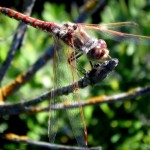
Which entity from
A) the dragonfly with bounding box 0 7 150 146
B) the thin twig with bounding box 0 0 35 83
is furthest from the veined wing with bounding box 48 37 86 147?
the thin twig with bounding box 0 0 35 83

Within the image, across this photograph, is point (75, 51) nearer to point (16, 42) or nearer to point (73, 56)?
point (73, 56)

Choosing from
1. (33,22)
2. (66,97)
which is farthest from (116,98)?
(33,22)

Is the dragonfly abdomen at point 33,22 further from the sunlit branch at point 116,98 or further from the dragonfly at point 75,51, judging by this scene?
the sunlit branch at point 116,98

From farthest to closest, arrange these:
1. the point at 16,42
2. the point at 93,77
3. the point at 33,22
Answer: the point at 16,42
the point at 33,22
the point at 93,77

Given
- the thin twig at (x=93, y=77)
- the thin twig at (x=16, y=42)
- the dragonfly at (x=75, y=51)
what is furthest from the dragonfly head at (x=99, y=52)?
the thin twig at (x=16, y=42)

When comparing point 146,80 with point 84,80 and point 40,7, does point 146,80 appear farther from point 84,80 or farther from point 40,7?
point 40,7

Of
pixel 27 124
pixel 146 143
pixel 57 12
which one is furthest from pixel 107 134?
pixel 57 12
